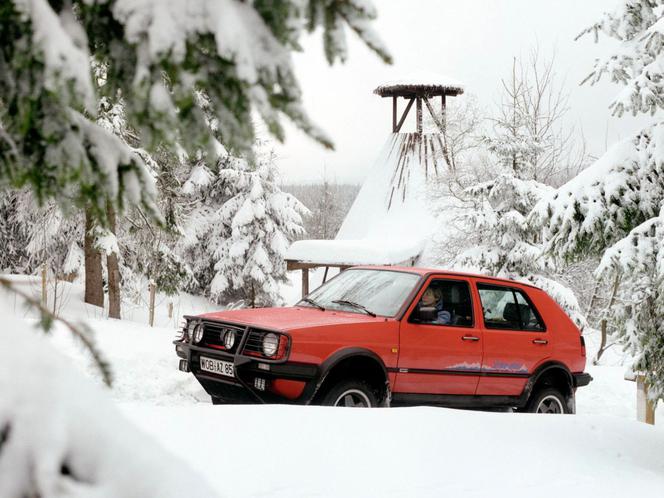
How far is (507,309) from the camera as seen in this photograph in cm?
907

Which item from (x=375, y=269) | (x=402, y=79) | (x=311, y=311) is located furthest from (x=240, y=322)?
(x=402, y=79)

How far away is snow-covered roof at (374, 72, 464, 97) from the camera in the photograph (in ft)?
105

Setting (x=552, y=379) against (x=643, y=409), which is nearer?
(x=552, y=379)

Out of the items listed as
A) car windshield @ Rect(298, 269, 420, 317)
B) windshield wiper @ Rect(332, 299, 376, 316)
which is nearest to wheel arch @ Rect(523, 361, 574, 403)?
car windshield @ Rect(298, 269, 420, 317)

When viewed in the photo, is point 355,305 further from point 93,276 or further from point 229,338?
point 93,276

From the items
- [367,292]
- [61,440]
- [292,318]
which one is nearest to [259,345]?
[292,318]

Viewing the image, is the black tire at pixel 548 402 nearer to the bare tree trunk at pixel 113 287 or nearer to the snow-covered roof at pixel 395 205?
the bare tree trunk at pixel 113 287

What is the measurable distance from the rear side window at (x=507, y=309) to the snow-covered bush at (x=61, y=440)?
7232mm

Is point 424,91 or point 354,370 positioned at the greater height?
point 424,91

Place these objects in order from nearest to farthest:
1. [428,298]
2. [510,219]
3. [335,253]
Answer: [428,298], [510,219], [335,253]

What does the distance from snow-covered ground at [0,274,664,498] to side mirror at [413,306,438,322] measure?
1.08 m

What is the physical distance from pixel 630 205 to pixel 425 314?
2887 millimetres

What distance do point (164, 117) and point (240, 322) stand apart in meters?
5.79

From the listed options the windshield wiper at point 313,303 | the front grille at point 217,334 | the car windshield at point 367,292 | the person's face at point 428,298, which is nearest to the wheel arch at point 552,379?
the person's face at point 428,298
